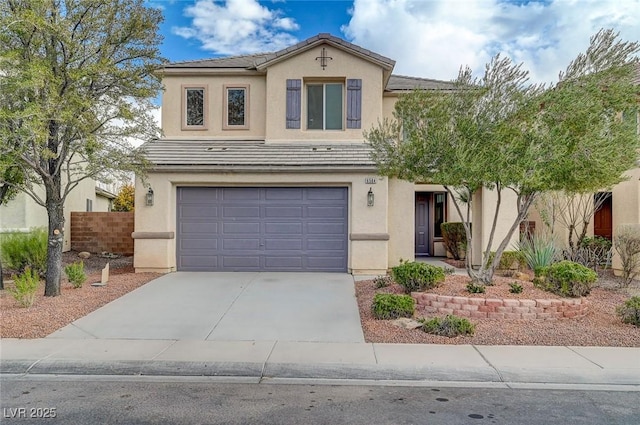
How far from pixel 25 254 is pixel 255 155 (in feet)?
21.8

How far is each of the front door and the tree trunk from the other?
39.2 feet

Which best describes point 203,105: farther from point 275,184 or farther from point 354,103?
point 354,103

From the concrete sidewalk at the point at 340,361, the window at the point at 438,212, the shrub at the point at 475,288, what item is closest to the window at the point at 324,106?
the window at the point at 438,212

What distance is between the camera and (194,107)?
14547 mm

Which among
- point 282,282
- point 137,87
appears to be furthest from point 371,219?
point 137,87

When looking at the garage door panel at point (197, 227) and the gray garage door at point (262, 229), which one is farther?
the garage door panel at point (197, 227)

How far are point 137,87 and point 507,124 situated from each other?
7.64 metres

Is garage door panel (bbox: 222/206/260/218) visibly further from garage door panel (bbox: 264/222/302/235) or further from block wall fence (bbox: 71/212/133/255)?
block wall fence (bbox: 71/212/133/255)

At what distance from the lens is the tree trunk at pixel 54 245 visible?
Answer: 932cm

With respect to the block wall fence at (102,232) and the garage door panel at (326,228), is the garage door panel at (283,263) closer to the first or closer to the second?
the garage door panel at (326,228)

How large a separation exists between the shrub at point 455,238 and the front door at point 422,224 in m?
1.54

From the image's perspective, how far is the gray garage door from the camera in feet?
40.5

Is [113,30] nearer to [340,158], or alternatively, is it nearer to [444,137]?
[340,158]

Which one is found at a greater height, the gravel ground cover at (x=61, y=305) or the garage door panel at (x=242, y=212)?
the garage door panel at (x=242, y=212)
